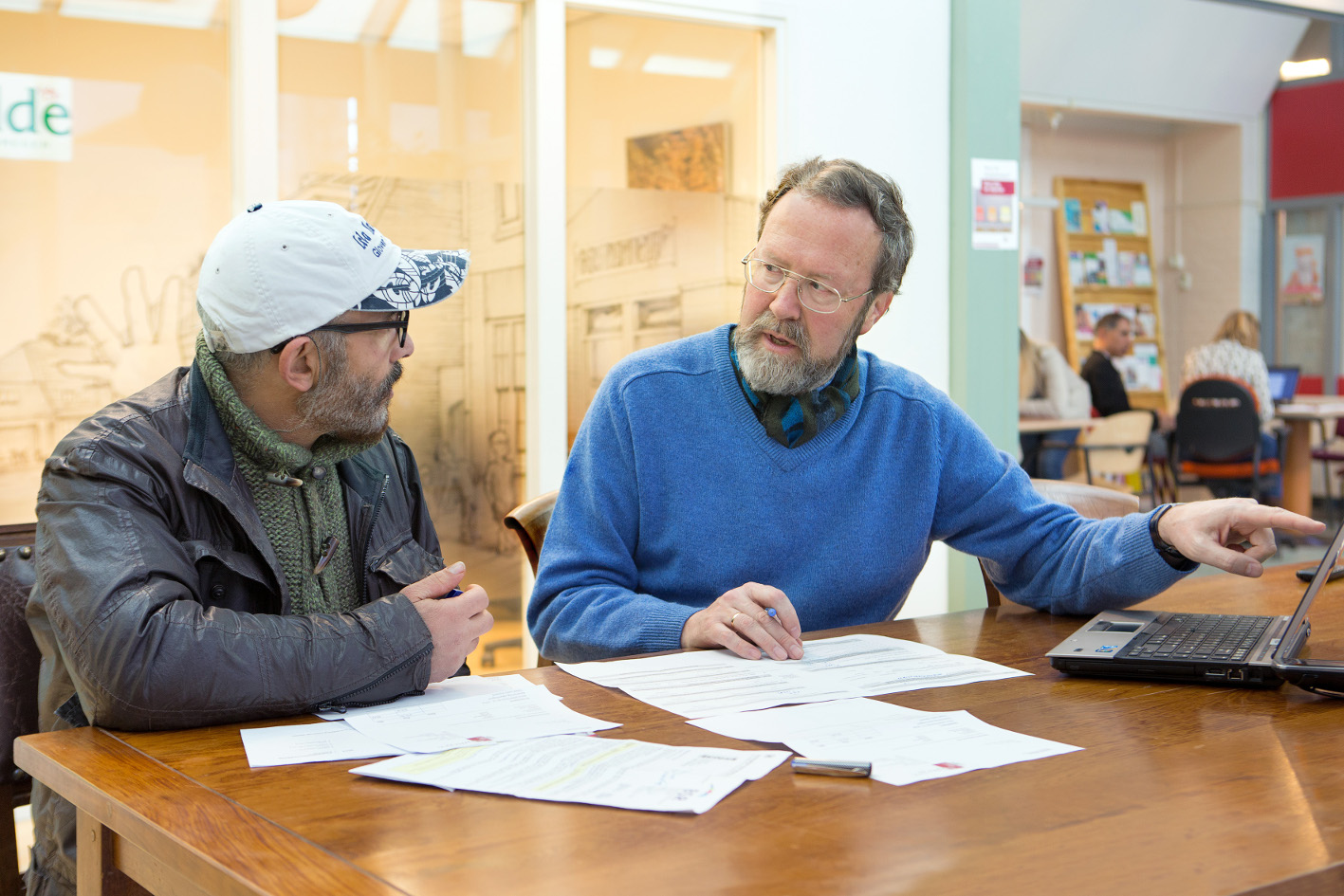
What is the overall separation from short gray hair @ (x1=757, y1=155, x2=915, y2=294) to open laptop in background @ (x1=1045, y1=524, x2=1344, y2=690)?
27.4 inches

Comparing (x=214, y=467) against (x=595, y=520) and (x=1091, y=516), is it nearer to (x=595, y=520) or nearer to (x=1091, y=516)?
(x=595, y=520)

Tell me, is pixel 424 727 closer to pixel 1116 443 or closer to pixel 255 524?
pixel 255 524

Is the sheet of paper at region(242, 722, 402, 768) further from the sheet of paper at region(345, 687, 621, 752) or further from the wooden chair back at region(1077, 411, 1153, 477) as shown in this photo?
the wooden chair back at region(1077, 411, 1153, 477)

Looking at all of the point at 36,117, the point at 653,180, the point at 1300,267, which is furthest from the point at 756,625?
the point at 1300,267

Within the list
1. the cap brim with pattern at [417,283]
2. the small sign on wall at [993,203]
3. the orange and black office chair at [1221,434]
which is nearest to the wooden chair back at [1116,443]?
the orange and black office chair at [1221,434]

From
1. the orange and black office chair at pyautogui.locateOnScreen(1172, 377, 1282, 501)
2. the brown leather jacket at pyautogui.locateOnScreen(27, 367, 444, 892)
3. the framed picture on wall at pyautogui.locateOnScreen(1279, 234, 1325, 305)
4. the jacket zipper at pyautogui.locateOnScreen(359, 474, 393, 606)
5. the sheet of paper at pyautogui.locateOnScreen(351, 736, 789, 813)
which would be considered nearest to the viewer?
the sheet of paper at pyautogui.locateOnScreen(351, 736, 789, 813)

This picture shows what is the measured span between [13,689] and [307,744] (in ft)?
1.95

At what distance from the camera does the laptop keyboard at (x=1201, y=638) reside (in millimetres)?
1484

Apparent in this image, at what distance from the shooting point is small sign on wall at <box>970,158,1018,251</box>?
14.9 ft

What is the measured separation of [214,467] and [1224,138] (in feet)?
39.3

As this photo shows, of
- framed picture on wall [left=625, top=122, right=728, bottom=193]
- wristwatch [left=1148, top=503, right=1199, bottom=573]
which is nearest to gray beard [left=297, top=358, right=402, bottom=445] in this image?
wristwatch [left=1148, top=503, right=1199, bottom=573]

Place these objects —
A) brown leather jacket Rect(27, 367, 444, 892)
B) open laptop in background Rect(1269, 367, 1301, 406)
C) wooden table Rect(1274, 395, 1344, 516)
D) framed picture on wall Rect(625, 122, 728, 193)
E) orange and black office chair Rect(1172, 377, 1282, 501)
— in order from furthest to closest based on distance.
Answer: open laptop in background Rect(1269, 367, 1301, 406)
wooden table Rect(1274, 395, 1344, 516)
orange and black office chair Rect(1172, 377, 1282, 501)
framed picture on wall Rect(625, 122, 728, 193)
brown leather jacket Rect(27, 367, 444, 892)

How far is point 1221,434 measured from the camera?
7871 mm

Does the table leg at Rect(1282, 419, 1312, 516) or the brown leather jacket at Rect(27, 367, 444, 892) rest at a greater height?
the brown leather jacket at Rect(27, 367, 444, 892)
